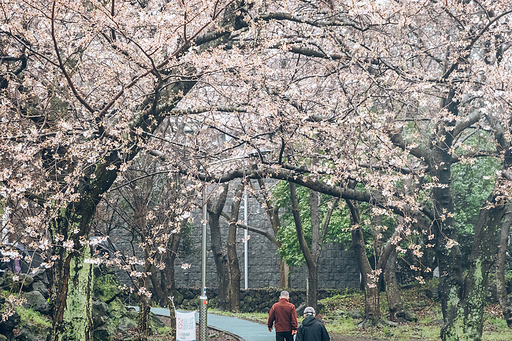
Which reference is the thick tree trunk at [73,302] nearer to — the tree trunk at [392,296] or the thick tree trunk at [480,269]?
the thick tree trunk at [480,269]

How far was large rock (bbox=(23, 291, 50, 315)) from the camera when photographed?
11443mm

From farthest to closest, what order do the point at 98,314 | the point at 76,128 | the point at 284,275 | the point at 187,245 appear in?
the point at 187,245 < the point at 284,275 < the point at 98,314 < the point at 76,128

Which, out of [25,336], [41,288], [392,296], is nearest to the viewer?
[25,336]

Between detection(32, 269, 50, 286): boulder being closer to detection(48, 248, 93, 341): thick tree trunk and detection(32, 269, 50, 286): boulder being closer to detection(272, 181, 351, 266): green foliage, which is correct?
detection(48, 248, 93, 341): thick tree trunk

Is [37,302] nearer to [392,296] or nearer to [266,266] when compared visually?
[392,296]

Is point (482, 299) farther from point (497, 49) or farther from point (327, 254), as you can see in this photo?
point (327, 254)

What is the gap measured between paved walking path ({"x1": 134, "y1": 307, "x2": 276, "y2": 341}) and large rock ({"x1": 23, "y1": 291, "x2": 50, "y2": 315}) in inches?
202

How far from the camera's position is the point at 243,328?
52.6 feet

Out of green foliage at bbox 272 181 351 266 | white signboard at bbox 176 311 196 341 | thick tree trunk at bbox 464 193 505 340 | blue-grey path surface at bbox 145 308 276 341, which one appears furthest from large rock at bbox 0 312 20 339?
green foliage at bbox 272 181 351 266

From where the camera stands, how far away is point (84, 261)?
8.11 metres

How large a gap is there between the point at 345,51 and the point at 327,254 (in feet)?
59.3

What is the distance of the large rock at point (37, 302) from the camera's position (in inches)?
451

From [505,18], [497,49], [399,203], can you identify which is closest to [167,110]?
[399,203]

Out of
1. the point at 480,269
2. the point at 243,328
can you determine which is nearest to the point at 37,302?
the point at 243,328
